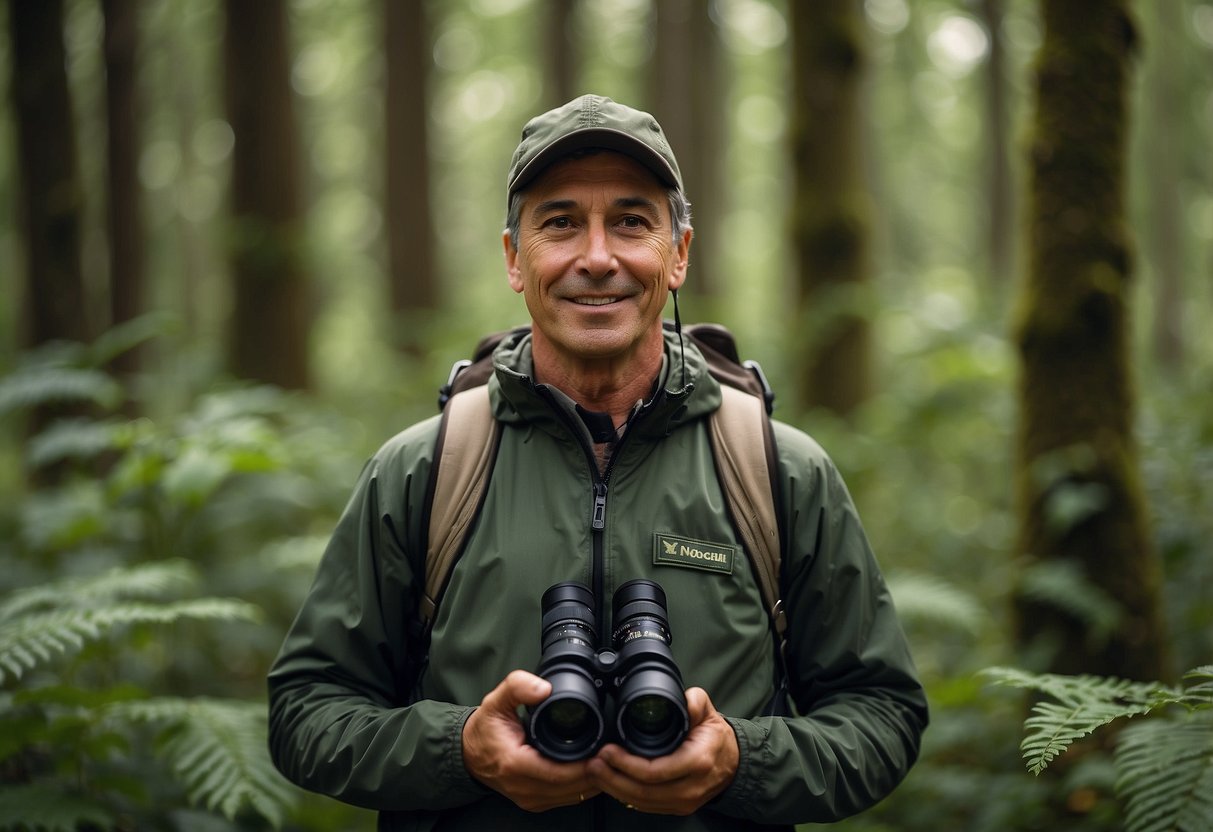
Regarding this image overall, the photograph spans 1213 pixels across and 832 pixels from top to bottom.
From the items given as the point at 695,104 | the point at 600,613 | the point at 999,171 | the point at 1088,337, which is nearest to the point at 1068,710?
the point at 600,613

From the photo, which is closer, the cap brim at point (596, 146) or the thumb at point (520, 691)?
the thumb at point (520, 691)

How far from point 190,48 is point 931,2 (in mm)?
14778

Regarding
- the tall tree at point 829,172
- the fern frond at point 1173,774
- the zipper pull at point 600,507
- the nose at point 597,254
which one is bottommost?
the fern frond at point 1173,774

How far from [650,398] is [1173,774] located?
1.79m

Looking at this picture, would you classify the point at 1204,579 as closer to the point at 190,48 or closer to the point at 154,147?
the point at 190,48

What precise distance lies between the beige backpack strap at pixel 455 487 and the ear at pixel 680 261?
609mm

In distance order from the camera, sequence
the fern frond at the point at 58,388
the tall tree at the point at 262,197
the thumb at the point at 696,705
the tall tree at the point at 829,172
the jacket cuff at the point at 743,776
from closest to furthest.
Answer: the thumb at the point at 696,705 < the jacket cuff at the point at 743,776 < the fern frond at the point at 58,388 < the tall tree at the point at 829,172 < the tall tree at the point at 262,197

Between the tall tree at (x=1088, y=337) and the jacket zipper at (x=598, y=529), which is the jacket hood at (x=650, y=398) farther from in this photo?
the tall tree at (x=1088, y=337)

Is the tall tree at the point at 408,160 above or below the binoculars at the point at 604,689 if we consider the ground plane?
above

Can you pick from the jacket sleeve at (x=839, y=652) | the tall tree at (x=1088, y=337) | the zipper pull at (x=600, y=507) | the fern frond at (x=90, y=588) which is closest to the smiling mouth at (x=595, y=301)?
the zipper pull at (x=600, y=507)

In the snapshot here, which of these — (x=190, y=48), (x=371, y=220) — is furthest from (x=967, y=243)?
(x=190, y=48)

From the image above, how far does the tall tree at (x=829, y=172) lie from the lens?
7.23m

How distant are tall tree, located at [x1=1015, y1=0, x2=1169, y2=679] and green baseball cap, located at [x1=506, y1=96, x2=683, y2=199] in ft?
8.23

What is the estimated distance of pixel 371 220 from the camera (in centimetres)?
2881
